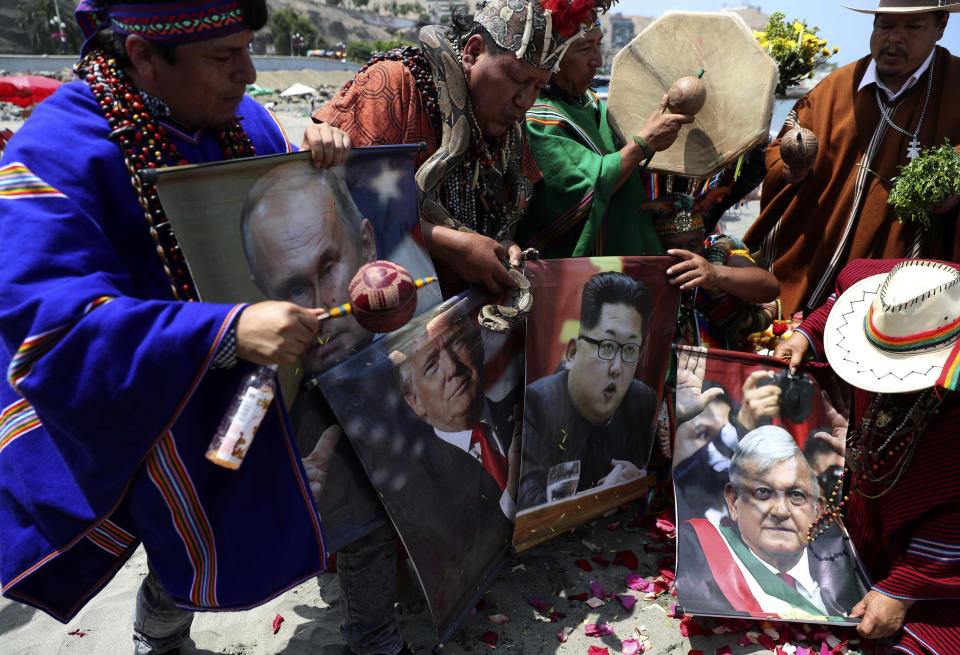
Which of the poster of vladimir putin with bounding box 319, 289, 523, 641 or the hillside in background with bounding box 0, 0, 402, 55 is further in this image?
the hillside in background with bounding box 0, 0, 402, 55

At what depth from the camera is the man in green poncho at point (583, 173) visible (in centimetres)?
309

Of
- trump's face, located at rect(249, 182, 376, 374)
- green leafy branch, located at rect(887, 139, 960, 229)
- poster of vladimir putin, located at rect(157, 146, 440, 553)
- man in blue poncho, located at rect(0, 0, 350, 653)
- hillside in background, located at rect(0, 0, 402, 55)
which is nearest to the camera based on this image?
man in blue poncho, located at rect(0, 0, 350, 653)

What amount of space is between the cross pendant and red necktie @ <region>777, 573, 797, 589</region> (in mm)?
2446

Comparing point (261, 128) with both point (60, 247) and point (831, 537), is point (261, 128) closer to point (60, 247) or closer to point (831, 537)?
point (60, 247)

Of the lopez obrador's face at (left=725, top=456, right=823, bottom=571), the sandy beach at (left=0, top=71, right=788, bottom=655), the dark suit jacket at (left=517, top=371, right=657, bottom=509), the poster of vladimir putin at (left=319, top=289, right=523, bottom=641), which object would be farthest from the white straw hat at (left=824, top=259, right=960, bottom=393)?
the poster of vladimir putin at (left=319, top=289, right=523, bottom=641)

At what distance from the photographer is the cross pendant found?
3809 mm

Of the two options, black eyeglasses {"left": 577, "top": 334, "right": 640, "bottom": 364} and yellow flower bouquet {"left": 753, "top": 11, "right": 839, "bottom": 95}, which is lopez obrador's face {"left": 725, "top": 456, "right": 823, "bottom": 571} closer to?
black eyeglasses {"left": 577, "top": 334, "right": 640, "bottom": 364}

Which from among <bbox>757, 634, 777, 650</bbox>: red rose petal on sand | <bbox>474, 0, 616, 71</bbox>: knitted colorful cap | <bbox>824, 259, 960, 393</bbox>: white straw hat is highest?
<bbox>474, 0, 616, 71</bbox>: knitted colorful cap

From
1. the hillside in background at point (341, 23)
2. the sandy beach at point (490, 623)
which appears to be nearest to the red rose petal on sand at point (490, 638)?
the sandy beach at point (490, 623)

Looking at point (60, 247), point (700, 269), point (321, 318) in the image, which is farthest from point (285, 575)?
point (700, 269)

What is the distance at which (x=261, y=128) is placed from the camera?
91.2 inches

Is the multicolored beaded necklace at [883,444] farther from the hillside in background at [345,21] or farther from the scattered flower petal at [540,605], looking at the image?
the hillside in background at [345,21]

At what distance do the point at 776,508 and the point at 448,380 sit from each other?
151 centimetres

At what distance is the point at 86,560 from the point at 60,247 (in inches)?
39.6
